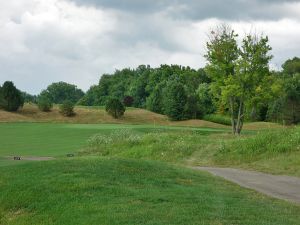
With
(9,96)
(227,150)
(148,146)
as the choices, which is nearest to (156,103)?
(9,96)

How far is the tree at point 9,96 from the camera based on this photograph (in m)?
57.3

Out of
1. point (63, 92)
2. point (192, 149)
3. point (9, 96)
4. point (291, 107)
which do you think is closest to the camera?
point (192, 149)

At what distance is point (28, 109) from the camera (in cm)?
6031

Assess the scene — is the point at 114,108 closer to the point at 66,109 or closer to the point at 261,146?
the point at 66,109

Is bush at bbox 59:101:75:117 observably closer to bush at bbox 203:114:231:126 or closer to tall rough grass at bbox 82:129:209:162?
bush at bbox 203:114:231:126

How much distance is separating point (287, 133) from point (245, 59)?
1147 cm

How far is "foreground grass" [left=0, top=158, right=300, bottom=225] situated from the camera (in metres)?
9.07

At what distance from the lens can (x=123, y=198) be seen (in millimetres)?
10562

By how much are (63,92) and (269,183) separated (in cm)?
11985

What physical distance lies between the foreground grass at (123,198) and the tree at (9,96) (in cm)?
4377

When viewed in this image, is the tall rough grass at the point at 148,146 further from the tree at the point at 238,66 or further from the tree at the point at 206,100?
the tree at the point at 206,100

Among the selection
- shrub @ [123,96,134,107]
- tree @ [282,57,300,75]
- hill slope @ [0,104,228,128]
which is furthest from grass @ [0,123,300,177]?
tree @ [282,57,300,75]

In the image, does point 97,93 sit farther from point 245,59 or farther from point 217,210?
point 217,210

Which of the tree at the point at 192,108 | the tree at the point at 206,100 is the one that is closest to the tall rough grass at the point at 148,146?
the tree at the point at 192,108
